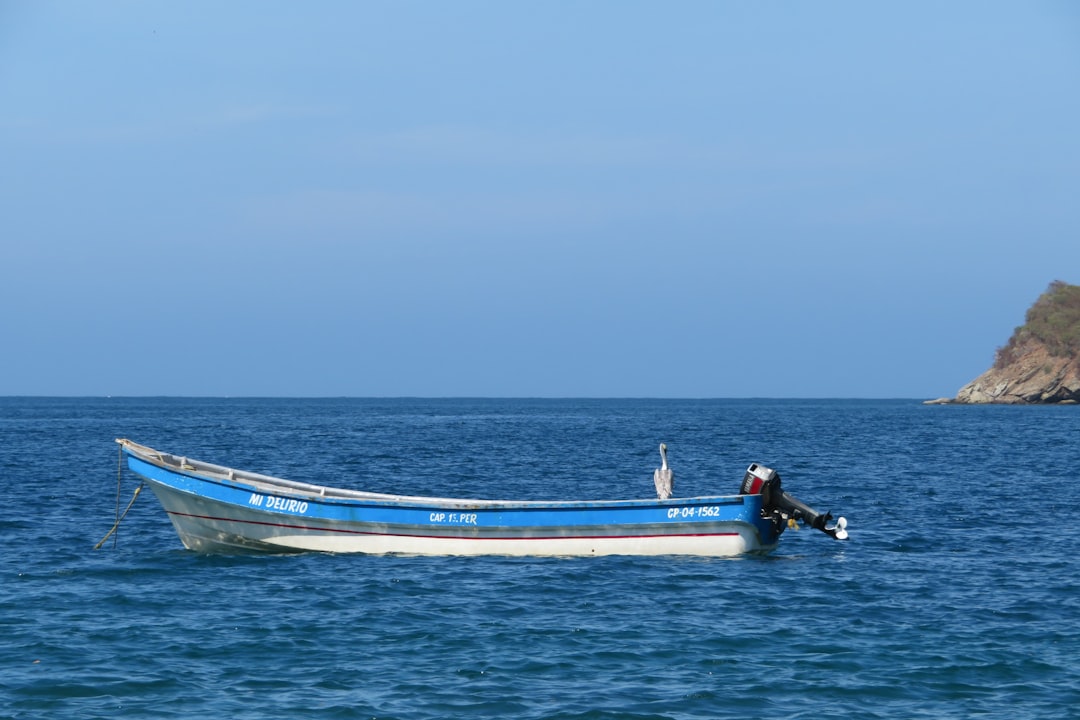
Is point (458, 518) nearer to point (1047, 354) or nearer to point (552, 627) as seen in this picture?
point (552, 627)

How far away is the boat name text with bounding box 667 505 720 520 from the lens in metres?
25.1

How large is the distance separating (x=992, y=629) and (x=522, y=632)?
7.62 metres

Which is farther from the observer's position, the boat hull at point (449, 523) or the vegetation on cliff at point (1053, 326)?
the vegetation on cliff at point (1053, 326)

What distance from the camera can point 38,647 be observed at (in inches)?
687

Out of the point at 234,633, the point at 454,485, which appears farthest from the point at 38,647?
the point at 454,485

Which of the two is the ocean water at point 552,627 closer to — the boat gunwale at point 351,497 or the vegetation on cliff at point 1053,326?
the boat gunwale at point 351,497

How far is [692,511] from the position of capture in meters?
25.2

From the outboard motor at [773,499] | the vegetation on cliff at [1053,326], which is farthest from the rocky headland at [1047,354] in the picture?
the outboard motor at [773,499]

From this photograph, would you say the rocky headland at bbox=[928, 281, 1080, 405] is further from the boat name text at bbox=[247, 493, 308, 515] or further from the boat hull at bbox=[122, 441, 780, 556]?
the boat name text at bbox=[247, 493, 308, 515]

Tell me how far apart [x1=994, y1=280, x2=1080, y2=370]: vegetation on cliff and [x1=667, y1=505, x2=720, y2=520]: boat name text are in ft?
581

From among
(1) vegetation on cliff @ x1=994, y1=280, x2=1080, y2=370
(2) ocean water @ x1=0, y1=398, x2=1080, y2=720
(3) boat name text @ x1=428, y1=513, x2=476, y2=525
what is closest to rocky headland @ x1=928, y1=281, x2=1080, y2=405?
(1) vegetation on cliff @ x1=994, y1=280, x2=1080, y2=370

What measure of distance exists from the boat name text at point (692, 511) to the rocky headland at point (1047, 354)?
177338 millimetres

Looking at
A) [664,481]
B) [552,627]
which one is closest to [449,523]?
[664,481]

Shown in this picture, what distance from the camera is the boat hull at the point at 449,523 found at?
25.2 meters
